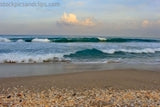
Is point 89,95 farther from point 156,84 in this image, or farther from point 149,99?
point 156,84

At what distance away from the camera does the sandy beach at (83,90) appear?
14.4ft

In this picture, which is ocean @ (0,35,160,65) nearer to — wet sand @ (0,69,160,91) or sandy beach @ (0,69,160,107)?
wet sand @ (0,69,160,91)

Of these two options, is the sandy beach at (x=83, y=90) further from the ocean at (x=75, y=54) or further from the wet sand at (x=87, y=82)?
the ocean at (x=75, y=54)

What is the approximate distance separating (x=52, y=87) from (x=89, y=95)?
1365 millimetres

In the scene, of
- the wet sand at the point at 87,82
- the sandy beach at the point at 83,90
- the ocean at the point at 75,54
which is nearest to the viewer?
the sandy beach at the point at 83,90

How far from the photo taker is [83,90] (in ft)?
Answer: 18.1

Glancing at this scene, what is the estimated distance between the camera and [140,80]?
714 centimetres

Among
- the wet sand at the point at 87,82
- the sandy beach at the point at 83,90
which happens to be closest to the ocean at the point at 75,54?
the wet sand at the point at 87,82

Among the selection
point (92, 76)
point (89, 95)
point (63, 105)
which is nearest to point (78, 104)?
point (63, 105)

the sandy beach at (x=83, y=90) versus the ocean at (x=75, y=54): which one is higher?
the sandy beach at (x=83, y=90)

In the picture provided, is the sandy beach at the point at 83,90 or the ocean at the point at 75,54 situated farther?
the ocean at the point at 75,54

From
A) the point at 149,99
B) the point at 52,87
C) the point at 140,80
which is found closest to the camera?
the point at 149,99

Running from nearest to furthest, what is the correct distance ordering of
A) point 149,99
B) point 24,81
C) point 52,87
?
point 149,99 < point 52,87 < point 24,81

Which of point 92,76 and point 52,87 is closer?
point 52,87
